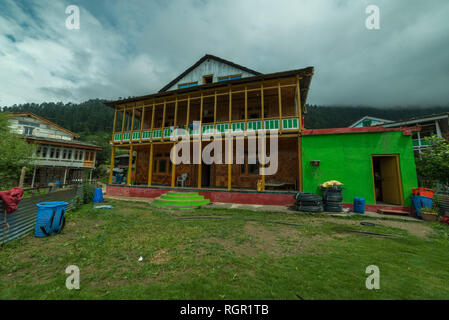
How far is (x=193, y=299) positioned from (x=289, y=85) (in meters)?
11.1

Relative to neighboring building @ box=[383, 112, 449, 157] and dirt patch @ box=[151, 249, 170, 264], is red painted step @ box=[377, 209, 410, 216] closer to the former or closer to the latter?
dirt patch @ box=[151, 249, 170, 264]

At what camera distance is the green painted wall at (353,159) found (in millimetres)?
8219

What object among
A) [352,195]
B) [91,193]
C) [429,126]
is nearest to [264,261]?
[352,195]

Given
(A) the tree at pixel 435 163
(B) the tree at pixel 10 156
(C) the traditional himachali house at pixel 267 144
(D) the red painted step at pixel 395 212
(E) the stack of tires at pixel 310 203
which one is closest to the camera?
(A) the tree at pixel 435 163

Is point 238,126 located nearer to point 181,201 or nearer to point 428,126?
point 181,201

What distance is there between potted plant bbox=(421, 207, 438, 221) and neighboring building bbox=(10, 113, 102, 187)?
108 ft

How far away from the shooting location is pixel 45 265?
10.9 ft

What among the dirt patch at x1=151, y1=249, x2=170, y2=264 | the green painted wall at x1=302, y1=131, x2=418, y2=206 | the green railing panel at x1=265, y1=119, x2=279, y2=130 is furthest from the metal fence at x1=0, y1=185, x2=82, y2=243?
the green painted wall at x1=302, y1=131, x2=418, y2=206

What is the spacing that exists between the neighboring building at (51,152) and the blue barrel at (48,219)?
932 inches

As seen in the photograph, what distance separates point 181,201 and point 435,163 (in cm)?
1254

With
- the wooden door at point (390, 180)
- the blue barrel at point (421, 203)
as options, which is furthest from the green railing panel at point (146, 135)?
the blue barrel at point (421, 203)

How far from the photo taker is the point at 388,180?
30.8 feet

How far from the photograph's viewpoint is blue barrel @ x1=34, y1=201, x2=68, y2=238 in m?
4.84

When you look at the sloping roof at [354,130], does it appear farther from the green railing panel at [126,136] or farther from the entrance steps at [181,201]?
the green railing panel at [126,136]
